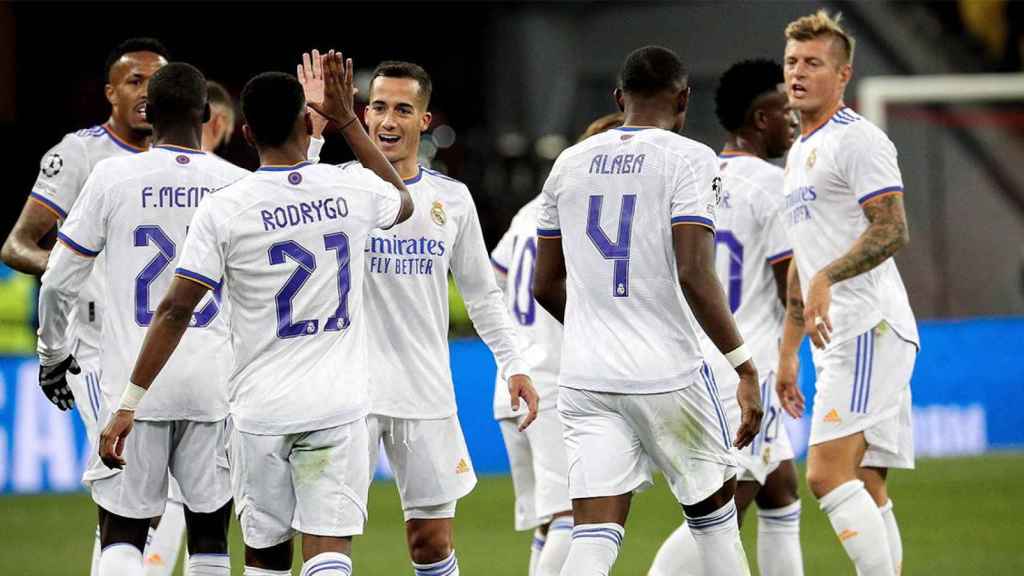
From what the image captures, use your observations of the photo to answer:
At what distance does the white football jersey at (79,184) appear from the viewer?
22.0 feet

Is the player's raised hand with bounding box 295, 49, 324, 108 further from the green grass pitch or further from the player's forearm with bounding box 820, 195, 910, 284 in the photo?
the green grass pitch

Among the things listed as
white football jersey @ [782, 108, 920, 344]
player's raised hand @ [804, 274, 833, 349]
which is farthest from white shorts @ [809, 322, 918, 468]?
player's raised hand @ [804, 274, 833, 349]

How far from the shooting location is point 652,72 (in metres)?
5.63

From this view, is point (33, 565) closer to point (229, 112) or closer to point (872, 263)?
point (229, 112)

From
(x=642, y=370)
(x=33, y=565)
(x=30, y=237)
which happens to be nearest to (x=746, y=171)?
(x=642, y=370)

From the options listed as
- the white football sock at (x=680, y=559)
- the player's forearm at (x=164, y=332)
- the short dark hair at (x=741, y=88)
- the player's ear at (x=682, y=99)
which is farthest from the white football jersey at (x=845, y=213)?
the player's forearm at (x=164, y=332)

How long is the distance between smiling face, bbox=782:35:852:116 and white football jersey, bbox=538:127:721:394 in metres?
1.51

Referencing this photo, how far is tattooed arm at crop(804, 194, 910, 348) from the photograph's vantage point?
635 centimetres

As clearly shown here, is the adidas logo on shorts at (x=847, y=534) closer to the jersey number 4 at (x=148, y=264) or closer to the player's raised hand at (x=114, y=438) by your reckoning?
the jersey number 4 at (x=148, y=264)

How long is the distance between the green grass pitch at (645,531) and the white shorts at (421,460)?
2.89m

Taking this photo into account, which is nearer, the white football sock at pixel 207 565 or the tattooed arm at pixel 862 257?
the white football sock at pixel 207 565

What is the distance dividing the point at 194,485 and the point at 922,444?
32.8 ft

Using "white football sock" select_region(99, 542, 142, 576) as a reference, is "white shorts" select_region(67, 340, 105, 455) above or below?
above

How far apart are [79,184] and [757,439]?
127 inches
